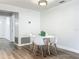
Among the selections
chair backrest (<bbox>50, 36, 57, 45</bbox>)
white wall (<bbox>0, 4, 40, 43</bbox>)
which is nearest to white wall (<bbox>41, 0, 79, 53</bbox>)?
chair backrest (<bbox>50, 36, 57, 45</bbox>)

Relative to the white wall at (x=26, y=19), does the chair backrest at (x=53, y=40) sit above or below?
below

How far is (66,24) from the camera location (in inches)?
176

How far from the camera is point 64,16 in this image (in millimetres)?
4594

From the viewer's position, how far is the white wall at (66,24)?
159 inches

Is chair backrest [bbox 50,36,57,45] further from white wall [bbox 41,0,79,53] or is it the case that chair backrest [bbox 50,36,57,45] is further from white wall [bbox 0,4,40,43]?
white wall [bbox 0,4,40,43]

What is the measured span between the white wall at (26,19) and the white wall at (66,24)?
1.09 m

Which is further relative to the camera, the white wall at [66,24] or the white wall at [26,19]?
the white wall at [26,19]

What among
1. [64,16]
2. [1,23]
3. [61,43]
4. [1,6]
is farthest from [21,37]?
[1,23]

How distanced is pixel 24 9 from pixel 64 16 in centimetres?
279

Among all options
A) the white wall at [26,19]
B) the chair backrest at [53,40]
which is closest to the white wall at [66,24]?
the chair backrest at [53,40]

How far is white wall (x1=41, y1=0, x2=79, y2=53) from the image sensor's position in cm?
403

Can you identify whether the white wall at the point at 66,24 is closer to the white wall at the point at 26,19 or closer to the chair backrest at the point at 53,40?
the chair backrest at the point at 53,40

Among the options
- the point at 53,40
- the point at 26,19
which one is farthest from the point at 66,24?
the point at 26,19

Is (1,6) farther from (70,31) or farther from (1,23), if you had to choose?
(1,23)
